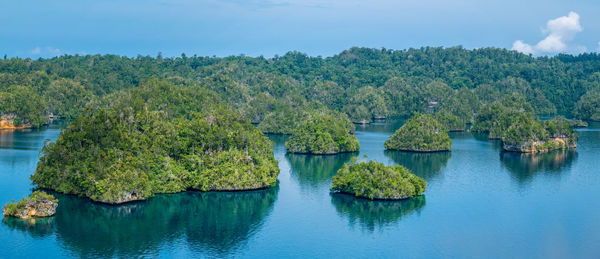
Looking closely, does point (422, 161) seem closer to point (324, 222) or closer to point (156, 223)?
point (324, 222)

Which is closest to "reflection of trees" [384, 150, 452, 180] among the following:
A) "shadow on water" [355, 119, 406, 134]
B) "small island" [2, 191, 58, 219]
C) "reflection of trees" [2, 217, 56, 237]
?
"shadow on water" [355, 119, 406, 134]

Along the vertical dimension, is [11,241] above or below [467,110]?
below

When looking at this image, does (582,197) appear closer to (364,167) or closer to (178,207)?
(364,167)

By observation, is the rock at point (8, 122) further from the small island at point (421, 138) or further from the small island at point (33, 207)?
the small island at point (421, 138)

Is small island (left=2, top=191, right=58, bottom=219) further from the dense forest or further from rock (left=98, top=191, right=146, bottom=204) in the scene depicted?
the dense forest

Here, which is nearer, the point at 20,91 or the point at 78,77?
the point at 20,91

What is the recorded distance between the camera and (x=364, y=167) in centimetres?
6531

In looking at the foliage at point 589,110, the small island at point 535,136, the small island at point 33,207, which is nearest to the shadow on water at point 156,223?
the small island at point 33,207

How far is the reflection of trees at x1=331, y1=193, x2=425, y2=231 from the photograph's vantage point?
5934 centimetres

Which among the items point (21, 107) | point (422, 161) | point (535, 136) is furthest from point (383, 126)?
point (21, 107)

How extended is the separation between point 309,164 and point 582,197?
35.6 metres

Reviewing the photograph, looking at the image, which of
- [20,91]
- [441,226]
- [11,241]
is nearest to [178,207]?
[11,241]

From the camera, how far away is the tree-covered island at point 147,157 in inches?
2399

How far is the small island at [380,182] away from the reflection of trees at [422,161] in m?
14.0
